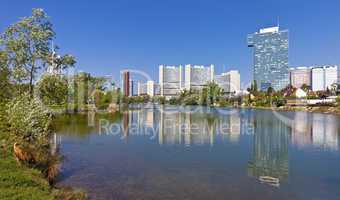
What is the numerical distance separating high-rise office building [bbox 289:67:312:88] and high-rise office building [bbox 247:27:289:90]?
70.7ft

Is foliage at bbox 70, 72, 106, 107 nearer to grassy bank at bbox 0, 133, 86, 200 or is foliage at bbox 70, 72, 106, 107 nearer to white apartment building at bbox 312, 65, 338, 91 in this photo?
grassy bank at bbox 0, 133, 86, 200

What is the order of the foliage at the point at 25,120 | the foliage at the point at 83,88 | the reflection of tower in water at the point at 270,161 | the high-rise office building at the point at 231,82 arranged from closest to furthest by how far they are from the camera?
the reflection of tower in water at the point at 270,161 → the foliage at the point at 25,120 → the foliage at the point at 83,88 → the high-rise office building at the point at 231,82

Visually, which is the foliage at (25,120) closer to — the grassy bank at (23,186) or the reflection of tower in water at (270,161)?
the grassy bank at (23,186)

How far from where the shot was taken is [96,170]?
1084cm

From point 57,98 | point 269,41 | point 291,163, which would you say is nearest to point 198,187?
point 291,163

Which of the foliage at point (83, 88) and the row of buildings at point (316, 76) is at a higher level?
the row of buildings at point (316, 76)

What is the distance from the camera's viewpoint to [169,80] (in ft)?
493

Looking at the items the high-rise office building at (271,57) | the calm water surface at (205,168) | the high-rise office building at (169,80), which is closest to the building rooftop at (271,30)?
the high-rise office building at (271,57)

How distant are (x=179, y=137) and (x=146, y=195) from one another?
11506mm

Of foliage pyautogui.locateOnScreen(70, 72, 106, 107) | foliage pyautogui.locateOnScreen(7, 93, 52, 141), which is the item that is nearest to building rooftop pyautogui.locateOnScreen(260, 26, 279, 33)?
foliage pyautogui.locateOnScreen(70, 72, 106, 107)

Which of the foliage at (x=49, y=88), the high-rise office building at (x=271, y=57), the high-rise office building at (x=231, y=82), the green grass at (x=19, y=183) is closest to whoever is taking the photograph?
the green grass at (x=19, y=183)

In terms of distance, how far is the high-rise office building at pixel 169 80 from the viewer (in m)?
142

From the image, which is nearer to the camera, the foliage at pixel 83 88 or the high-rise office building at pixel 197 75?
the foliage at pixel 83 88

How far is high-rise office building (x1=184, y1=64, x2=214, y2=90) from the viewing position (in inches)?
5690
